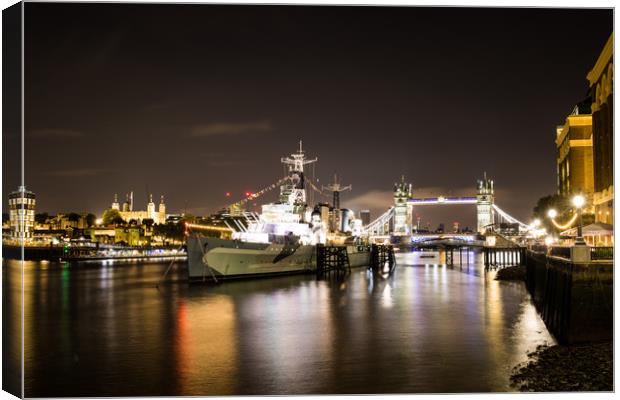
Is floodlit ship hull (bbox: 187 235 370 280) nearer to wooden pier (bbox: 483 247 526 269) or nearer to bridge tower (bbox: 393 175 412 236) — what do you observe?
wooden pier (bbox: 483 247 526 269)

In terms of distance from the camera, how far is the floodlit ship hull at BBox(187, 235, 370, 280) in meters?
29.5

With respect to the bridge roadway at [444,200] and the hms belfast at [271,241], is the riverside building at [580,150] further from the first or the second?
the bridge roadway at [444,200]

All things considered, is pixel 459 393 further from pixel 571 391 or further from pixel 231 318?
pixel 231 318

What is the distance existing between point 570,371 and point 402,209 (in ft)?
398

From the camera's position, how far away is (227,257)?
102ft

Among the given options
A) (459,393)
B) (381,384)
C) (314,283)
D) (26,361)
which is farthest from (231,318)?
(314,283)

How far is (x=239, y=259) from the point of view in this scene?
32.0m

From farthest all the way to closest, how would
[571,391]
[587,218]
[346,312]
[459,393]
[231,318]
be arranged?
[587,218] < [346,312] < [231,318] < [459,393] < [571,391]

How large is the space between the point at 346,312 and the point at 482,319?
4.11m

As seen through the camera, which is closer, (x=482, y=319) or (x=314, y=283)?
(x=482, y=319)

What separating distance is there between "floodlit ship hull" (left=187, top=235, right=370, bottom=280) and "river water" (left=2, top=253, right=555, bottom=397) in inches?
101

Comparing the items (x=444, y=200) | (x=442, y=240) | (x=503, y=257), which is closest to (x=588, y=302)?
(x=503, y=257)

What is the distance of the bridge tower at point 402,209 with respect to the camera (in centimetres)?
12850

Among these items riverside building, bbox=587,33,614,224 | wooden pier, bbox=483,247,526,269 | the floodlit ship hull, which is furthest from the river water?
wooden pier, bbox=483,247,526,269
